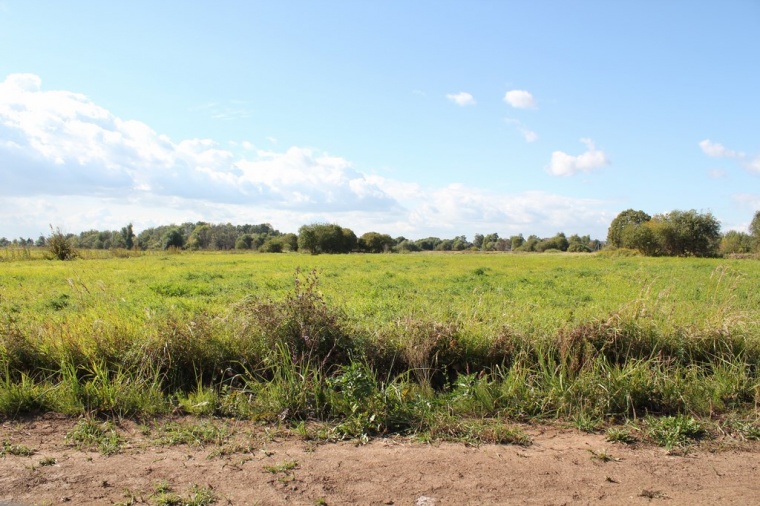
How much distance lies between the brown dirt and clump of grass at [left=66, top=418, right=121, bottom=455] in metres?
0.07

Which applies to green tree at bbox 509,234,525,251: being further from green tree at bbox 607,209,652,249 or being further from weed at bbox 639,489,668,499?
weed at bbox 639,489,668,499

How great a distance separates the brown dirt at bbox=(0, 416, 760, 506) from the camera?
3.48 meters

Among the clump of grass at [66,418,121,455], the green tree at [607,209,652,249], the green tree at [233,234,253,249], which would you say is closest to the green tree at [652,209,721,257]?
the green tree at [607,209,652,249]

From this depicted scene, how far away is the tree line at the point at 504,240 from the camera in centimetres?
5850

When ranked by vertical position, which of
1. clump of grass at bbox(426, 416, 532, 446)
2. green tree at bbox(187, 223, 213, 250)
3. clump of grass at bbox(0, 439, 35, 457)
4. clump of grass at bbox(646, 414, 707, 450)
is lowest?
clump of grass at bbox(0, 439, 35, 457)

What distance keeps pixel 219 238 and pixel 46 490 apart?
11009cm

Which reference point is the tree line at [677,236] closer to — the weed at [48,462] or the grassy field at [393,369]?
the grassy field at [393,369]

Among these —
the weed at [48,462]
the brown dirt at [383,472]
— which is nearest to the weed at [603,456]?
the brown dirt at [383,472]

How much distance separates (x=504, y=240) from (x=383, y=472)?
127m

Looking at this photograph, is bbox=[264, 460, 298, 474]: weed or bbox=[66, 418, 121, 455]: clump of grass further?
bbox=[66, 418, 121, 455]: clump of grass

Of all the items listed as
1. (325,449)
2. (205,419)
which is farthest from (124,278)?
(325,449)

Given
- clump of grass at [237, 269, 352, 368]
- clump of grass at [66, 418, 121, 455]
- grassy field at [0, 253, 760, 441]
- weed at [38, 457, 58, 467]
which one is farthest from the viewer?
clump of grass at [237, 269, 352, 368]

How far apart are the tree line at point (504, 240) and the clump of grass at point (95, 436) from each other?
38.2 meters

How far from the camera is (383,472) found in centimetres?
383
